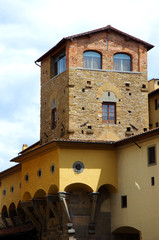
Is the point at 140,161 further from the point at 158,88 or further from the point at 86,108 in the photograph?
the point at 158,88

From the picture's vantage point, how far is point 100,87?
3800cm

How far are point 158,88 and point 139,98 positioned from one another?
3.75m

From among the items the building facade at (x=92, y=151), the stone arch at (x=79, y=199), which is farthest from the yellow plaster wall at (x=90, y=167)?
the stone arch at (x=79, y=199)

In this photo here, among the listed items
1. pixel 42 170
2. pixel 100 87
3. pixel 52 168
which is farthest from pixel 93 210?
pixel 100 87

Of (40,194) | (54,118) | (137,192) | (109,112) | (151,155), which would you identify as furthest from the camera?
(54,118)

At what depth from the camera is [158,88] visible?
41812mm

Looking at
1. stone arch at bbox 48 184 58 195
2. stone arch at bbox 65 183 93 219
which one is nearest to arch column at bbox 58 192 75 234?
stone arch at bbox 65 183 93 219

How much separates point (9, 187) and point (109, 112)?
11982mm

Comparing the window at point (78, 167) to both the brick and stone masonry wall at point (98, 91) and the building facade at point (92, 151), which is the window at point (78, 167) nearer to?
the building facade at point (92, 151)

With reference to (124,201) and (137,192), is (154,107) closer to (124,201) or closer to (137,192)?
(124,201)

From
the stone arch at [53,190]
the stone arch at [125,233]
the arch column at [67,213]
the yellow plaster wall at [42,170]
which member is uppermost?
the yellow plaster wall at [42,170]

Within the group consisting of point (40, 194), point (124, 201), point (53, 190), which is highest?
point (53, 190)

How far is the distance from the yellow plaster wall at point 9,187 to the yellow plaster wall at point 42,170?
4073mm

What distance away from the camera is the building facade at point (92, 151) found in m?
33.0
